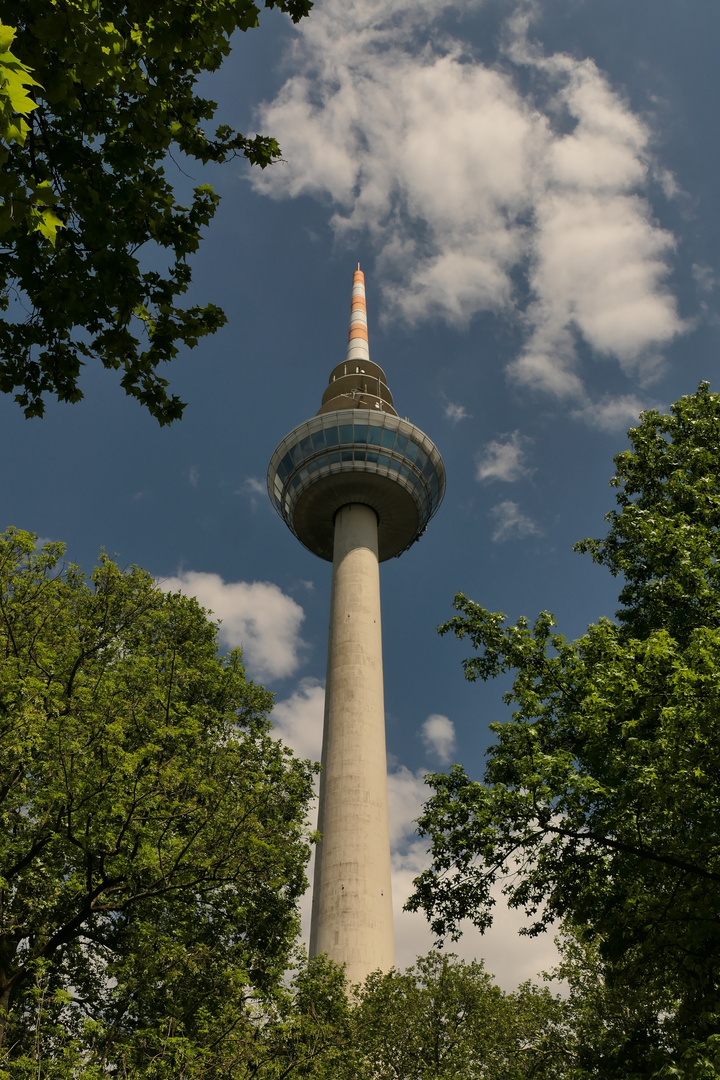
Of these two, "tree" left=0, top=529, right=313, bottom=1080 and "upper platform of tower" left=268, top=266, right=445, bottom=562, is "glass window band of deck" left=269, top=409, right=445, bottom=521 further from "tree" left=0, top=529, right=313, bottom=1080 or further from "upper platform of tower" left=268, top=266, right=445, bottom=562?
"tree" left=0, top=529, right=313, bottom=1080

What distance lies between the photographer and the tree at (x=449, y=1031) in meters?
18.5

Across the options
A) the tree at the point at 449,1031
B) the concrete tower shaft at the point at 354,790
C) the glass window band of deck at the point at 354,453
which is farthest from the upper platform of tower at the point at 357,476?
the tree at the point at 449,1031

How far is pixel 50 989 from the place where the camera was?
1684cm

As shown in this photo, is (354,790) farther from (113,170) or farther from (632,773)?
(113,170)

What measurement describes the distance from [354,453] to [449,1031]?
3567 centimetres

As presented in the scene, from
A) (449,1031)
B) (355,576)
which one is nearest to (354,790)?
(355,576)

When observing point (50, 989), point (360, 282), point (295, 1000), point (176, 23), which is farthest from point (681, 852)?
point (360, 282)

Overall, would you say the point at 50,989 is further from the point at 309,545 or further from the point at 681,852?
the point at 309,545

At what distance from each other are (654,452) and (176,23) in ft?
45.2

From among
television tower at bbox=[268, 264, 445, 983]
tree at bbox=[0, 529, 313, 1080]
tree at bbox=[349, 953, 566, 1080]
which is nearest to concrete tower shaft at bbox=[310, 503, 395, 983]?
television tower at bbox=[268, 264, 445, 983]

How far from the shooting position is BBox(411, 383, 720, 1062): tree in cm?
1071

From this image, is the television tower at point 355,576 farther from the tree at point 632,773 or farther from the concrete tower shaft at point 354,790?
the tree at point 632,773

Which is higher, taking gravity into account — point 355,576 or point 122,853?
point 355,576

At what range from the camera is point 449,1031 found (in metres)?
19.3
